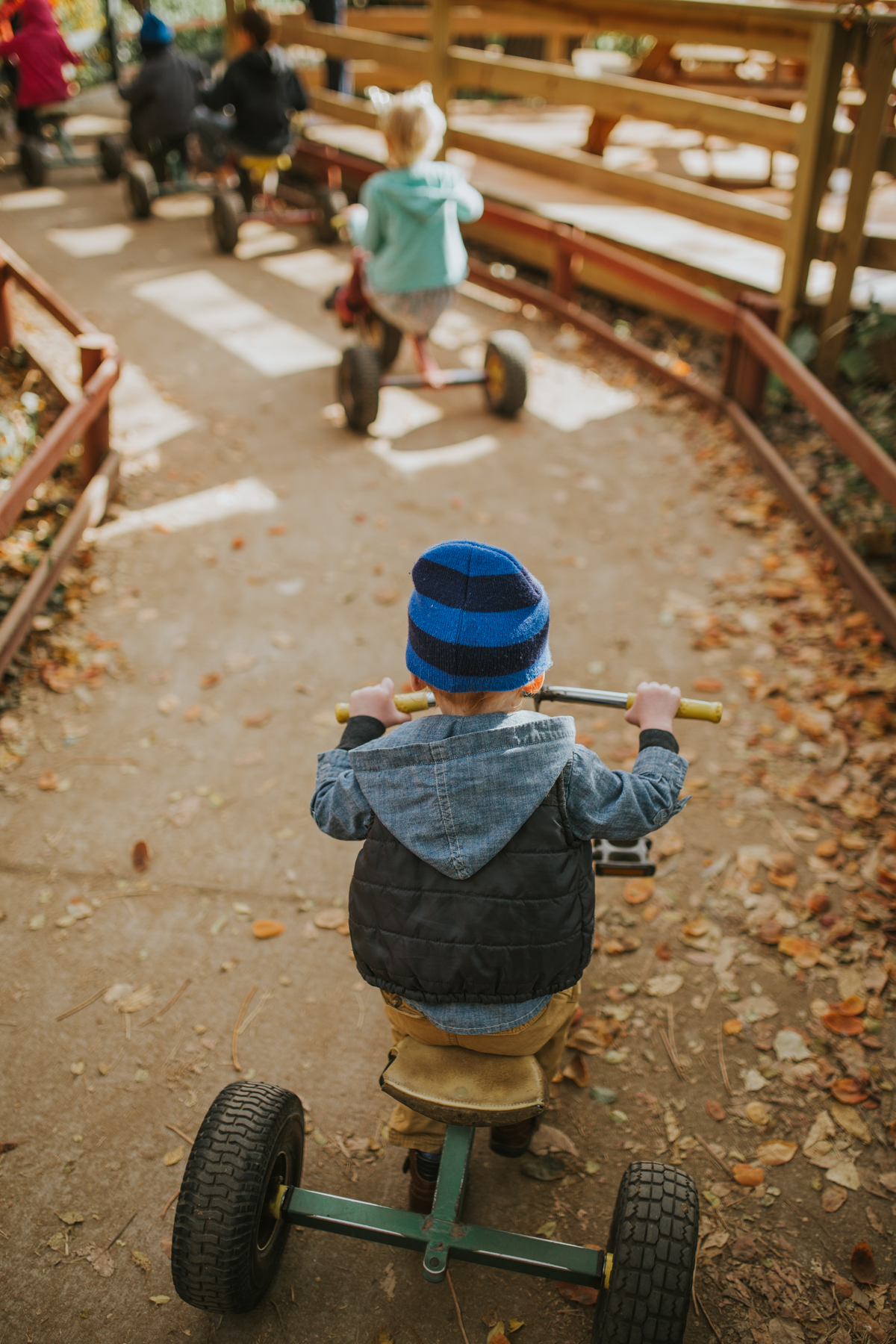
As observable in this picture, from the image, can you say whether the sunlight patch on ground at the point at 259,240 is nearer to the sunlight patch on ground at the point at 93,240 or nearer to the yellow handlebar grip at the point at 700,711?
the sunlight patch on ground at the point at 93,240

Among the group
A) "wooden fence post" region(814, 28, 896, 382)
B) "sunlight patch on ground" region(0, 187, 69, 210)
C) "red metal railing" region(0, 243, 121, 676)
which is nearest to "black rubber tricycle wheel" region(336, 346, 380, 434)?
"red metal railing" region(0, 243, 121, 676)

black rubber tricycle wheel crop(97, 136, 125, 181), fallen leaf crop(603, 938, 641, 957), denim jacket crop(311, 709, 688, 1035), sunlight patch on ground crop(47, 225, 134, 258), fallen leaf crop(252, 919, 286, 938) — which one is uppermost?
black rubber tricycle wheel crop(97, 136, 125, 181)

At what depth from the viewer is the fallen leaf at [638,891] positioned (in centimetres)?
338

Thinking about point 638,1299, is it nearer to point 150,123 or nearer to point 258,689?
point 258,689

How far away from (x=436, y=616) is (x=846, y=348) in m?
5.02

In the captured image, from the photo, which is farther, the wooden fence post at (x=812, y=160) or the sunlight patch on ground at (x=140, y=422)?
the sunlight patch on ground at (x=140, y=422)

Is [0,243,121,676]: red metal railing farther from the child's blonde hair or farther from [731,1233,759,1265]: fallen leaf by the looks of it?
[731,1233,759,1265]: fallen leaf

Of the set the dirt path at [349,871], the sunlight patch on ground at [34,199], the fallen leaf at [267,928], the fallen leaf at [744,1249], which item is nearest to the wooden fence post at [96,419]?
the dirt path at [349,871]

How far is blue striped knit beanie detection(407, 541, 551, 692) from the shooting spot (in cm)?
187

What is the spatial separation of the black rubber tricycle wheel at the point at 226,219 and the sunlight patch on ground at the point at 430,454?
383 centimetres

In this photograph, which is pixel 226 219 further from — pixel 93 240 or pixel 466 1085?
pixel 466 1085

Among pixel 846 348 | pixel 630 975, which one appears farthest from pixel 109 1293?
pixel 846 348

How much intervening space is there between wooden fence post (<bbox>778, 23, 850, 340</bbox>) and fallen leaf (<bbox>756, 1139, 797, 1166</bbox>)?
16.0ft

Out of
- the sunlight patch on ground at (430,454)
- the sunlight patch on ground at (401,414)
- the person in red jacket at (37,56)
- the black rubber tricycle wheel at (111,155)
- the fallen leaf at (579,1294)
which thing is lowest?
the fallen leaf at (579,1294)
